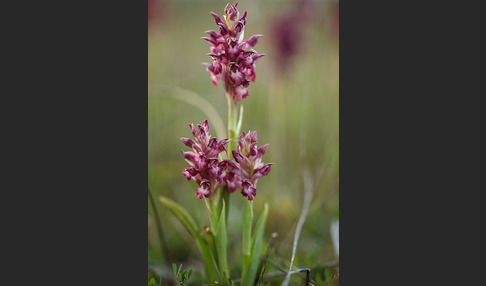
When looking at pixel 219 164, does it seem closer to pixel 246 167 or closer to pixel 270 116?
pixel 246 167

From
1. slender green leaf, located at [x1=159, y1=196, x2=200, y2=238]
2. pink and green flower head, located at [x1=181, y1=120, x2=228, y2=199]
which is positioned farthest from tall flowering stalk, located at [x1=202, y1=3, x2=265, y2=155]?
slender green leaf, located at [x1=159, y1=196, x2=200, y2=238]

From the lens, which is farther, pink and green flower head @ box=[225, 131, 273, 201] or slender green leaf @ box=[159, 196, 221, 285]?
slender green leaf @ box=[159, 196, 221, 285]

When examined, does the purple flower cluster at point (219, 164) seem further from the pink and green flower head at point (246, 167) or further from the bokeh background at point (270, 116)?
the bokeh background at point (270, 116)

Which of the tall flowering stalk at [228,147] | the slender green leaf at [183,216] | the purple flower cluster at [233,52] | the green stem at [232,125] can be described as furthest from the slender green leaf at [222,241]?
the purple flower cluster at [233,52]

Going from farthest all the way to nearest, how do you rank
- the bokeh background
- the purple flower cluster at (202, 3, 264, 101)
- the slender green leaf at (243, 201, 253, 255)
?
the bokeh background < the slender green leaf at (243, 201, 253, 255) < the purple flower cluster at (202, 3, 264, 101)

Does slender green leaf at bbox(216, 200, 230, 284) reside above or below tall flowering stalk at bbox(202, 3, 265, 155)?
below

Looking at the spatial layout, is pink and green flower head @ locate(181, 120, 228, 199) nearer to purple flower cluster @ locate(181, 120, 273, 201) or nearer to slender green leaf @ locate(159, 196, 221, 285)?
purple flower cluster @ locate(181, 120, 273, 201)
